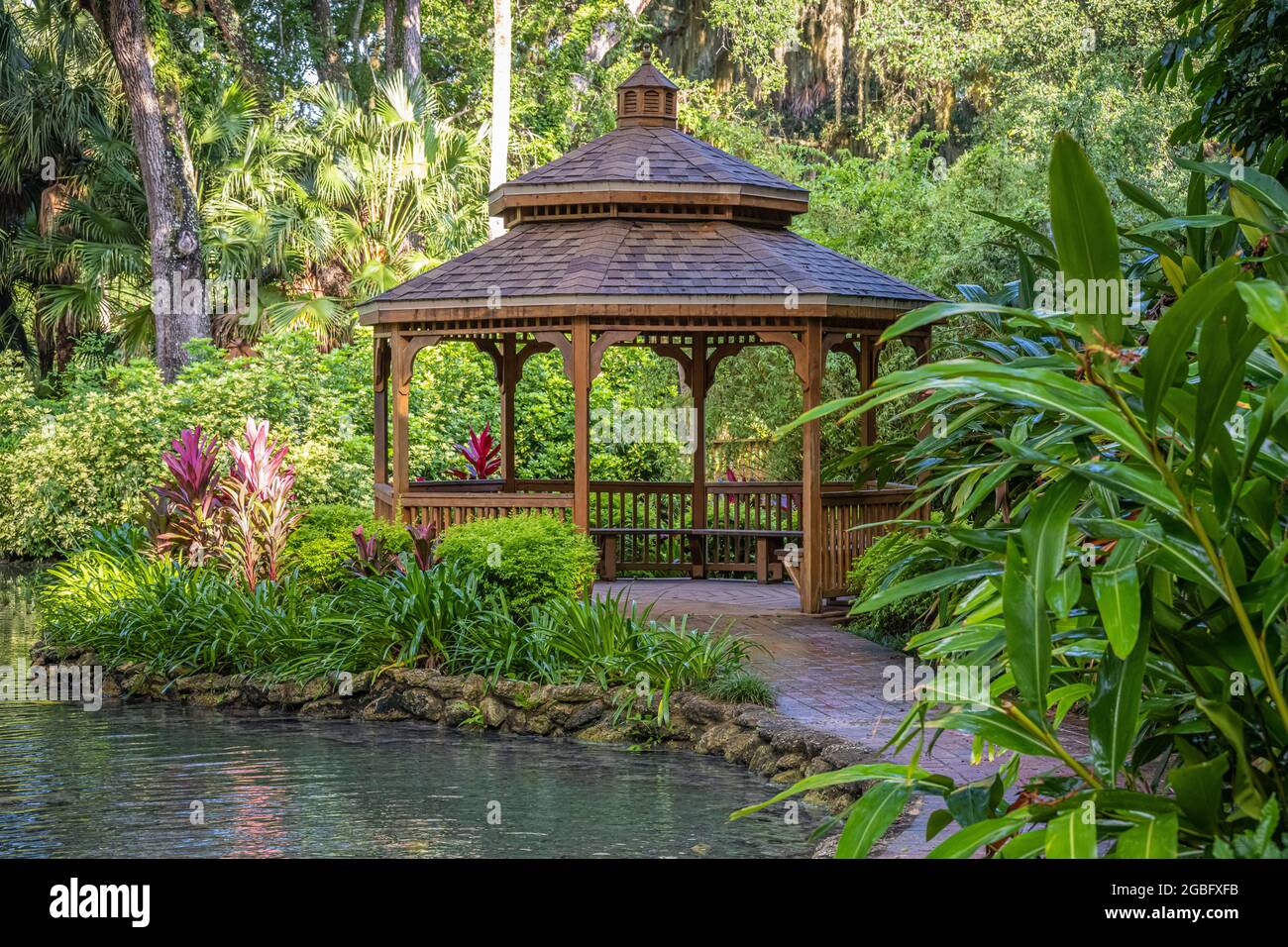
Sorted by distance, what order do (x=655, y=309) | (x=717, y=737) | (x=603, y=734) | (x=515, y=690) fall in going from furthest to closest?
(x=655, y=309), (x=515, y=690), (x=603, y=734), (x=717, y=737)

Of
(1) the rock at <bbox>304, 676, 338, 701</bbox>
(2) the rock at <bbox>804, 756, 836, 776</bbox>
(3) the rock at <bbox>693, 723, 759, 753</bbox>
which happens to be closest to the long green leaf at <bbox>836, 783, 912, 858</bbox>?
(2) the rock at <bbox>804, 756, 836, 776</bbox>

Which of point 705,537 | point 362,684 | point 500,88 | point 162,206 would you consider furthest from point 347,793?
point 500,88

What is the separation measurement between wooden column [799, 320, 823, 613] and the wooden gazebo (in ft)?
0.05

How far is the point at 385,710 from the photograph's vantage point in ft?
35.1

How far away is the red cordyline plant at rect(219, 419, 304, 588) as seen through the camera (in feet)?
41.7

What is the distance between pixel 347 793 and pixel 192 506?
5655 mm

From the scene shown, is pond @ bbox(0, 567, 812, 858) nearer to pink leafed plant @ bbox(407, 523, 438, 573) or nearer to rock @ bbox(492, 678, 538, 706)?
rock @ bbox(492, 678, 538, 706)

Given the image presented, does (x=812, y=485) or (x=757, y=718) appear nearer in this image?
(x=757, y=718)

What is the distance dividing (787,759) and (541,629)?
2.71m

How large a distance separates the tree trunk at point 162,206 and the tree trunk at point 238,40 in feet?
31.8

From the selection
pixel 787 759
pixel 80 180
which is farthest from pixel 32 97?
pixel 787 759

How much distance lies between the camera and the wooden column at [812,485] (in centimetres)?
1251

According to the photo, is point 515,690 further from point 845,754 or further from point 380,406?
point 380,406

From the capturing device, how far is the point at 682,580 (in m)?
15.2
